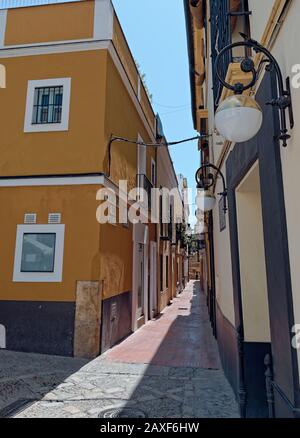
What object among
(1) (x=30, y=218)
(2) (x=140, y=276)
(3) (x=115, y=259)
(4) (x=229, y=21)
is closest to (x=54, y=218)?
(1) (x=30, y=218)

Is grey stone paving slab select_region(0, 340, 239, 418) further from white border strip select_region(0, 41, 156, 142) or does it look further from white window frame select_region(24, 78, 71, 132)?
white border strip select_region(0, 41, 156, 142)

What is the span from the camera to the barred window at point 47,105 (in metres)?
7.46

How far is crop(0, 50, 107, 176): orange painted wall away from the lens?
23.5 feet

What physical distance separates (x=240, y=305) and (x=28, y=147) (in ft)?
19.1

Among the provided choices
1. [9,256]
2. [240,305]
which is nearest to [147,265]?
[9,256]

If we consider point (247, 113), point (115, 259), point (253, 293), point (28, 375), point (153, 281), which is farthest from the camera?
point (153, 281)

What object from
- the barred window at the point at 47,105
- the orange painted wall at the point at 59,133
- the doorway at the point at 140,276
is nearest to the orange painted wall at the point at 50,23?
the orange painted wall at the point at 59,133

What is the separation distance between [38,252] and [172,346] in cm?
375

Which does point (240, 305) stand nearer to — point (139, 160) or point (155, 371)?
point (155, 371)

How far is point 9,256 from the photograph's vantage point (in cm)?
690

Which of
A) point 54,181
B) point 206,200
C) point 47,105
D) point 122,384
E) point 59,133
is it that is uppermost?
point 47,105

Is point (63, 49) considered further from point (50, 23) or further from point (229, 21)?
point (229, 21)

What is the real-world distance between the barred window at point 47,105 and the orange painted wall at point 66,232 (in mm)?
1676

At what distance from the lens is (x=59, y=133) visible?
7.31 meters
